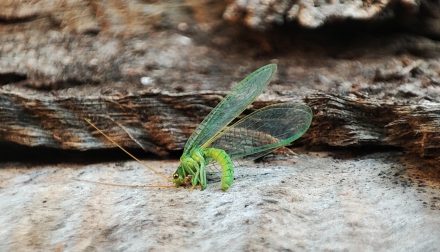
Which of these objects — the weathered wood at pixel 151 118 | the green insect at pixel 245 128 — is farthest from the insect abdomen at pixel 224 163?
the weathered wood at pixel 151 118

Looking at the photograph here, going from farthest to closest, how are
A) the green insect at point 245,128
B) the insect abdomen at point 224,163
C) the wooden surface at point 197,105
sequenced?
the green insect at point 245,128, the insect abdomen at point 224,163, the wooden surface at point 197,105

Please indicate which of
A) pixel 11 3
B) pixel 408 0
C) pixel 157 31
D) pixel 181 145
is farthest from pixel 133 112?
pixel 408 0

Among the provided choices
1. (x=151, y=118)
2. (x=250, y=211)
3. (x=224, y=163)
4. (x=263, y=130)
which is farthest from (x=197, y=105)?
(x=250, y=211)

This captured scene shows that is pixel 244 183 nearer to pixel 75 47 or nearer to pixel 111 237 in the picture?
pixel 111 237

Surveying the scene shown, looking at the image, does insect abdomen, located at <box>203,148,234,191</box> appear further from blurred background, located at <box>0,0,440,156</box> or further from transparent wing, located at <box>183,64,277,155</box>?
blurred background, located at <box>0,0,440,156</box>

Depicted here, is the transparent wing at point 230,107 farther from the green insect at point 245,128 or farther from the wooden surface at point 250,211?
the wooden surface at point 250,211

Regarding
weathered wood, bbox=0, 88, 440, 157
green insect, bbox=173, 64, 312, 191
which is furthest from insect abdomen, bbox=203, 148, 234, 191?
weathered wood, bbox=0, 88, 440, 157

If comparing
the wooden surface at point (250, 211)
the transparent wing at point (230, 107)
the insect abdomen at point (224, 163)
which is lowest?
the wooden surface at point (250, 211)
